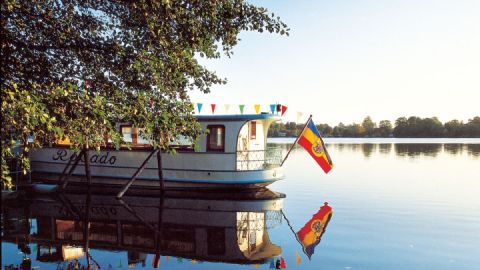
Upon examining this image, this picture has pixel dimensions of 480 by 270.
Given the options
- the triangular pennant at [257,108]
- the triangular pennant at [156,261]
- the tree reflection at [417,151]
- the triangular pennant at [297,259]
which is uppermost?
the triangular pennant at [257,108]

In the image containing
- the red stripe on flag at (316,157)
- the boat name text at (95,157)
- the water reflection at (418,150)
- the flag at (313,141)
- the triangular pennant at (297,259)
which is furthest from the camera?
the water reflection at (418,150)

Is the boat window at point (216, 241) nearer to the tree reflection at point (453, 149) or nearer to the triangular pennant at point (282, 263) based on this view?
the triangular pennant at point (282, 263)

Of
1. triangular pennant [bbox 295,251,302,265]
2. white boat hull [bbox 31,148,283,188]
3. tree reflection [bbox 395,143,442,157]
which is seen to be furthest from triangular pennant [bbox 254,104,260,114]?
tree reflection [bbox 395,143,442,157]

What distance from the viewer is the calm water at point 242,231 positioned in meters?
10.9

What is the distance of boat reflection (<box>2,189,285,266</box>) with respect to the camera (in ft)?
37.4

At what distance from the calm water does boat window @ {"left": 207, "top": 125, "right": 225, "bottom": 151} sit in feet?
8.38

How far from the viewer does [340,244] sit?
12.7 meters

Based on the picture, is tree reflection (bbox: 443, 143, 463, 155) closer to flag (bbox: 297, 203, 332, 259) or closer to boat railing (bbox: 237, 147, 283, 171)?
boat railing (bbox: 237, 147, 283, 171)

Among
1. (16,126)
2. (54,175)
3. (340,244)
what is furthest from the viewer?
(54,175)

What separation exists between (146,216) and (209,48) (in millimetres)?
7680

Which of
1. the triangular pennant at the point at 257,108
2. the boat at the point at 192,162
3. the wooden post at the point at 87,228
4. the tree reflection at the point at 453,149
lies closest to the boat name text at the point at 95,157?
the boat at the point at 192,162

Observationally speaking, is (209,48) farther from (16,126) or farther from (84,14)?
(16,126)

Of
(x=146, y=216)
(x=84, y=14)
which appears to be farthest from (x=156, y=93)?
(x=146, y=216)

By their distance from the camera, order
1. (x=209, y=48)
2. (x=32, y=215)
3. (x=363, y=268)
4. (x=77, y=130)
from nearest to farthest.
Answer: (x=77, y=130) < (x=363, y=268) < (x=209, y=48) < (x=32, y=215)
